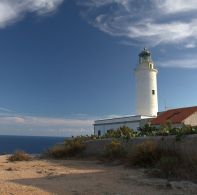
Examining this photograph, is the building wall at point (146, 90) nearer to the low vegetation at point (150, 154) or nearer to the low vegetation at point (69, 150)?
the low vegetation at point (150, 154)

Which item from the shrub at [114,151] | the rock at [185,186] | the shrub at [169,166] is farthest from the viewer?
the shrub at [114,151]

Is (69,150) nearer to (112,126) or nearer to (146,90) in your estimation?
(112,126)

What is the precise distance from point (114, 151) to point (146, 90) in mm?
22092

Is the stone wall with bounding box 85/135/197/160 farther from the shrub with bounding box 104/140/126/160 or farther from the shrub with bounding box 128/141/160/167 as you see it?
the shrub with bounding box 128/141/160/167

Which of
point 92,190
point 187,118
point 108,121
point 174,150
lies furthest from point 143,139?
point 108,121

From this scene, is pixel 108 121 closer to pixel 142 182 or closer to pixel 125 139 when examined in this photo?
pixel 125 139

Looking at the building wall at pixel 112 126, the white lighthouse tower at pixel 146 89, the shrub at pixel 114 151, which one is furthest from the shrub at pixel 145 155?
the white lighthouse tower at pixel 146 89

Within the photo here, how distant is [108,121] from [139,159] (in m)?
24.9

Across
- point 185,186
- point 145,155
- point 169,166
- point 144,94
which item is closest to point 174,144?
point 145,155

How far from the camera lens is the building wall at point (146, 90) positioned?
3984 centimetres

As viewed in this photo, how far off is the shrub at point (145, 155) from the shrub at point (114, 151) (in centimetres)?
213

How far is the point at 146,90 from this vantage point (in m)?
40.0

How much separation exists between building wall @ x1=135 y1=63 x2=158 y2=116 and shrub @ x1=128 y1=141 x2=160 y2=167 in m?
23.8

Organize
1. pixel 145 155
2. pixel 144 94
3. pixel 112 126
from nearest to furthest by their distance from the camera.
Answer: pixel 145 155
pixel 112 126
pixel 144 94
